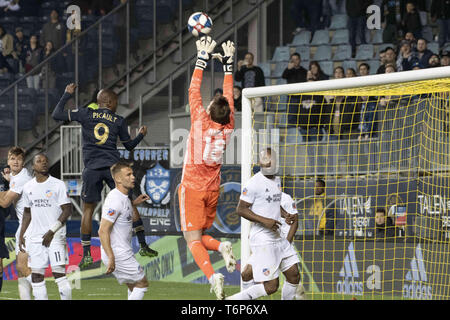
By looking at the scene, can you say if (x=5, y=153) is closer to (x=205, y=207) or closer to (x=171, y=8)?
(x=171, y=8)

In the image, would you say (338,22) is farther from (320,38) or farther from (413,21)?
(413,21)

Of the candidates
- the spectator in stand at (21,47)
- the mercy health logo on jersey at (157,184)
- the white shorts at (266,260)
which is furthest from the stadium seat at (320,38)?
the white shorts at (266,260)

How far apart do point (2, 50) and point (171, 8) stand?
4051 millimetres

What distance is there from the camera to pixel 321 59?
1942 centimetres

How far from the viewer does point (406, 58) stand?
1738cm

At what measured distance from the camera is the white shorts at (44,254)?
11.4 metres

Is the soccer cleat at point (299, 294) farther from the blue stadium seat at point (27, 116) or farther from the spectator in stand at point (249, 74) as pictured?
the blue stadium seat at point (27, 116)

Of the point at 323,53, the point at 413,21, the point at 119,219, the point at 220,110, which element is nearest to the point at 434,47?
the point at 413,21

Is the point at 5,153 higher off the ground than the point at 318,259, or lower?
higher

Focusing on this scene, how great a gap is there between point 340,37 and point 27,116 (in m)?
6.24

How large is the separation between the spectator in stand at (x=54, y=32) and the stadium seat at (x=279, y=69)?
4384 mm

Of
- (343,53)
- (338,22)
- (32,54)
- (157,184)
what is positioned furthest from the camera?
(32,54)

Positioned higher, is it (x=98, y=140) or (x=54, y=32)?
(x=54, y=32)
